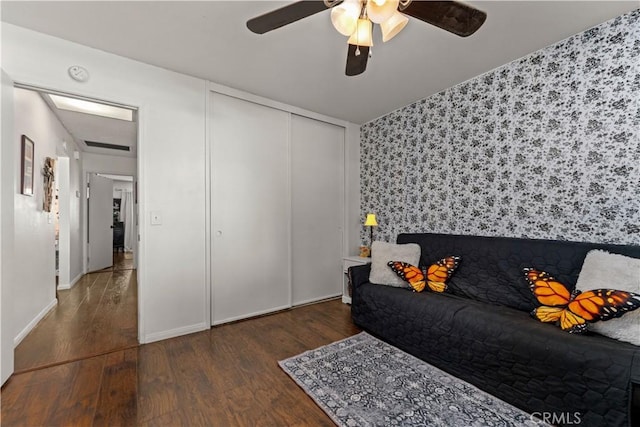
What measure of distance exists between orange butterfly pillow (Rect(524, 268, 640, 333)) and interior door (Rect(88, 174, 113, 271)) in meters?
6.59

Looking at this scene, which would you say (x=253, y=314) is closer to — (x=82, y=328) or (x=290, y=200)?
(x=290, y=200)

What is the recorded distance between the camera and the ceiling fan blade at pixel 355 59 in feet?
5.11

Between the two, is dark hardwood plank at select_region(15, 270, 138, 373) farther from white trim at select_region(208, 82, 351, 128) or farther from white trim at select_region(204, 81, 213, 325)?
white trim at select_region(208, 82, 351, 128)

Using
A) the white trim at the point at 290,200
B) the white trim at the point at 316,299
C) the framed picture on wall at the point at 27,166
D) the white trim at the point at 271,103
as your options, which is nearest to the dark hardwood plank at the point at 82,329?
the framed picture on wall at the point at 27,166

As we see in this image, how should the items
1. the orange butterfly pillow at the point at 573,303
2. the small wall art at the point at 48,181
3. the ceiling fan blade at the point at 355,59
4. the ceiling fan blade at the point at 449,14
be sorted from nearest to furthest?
the ceiling fan blade at the point at 449,14 → the orange butterfly pillow at the point at 573,303 → the ceiling fan blade at the point at 355,59 → the small wall art at the point at 48,181

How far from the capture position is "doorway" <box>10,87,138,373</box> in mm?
2344

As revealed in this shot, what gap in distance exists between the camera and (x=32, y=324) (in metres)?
2.69

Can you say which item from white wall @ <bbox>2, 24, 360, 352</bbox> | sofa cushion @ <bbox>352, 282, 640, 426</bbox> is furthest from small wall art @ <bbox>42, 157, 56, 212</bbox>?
sofa cushion @ <bbox>352, 282, 640, 426</bbox>

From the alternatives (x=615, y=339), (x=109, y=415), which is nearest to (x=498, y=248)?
(x=615, y=339)

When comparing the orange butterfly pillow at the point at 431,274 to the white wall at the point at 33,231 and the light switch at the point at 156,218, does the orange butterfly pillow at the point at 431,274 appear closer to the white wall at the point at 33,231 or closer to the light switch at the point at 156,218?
the light switch at the point at 156,218

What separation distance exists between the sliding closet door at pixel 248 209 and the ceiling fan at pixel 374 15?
1.66 m

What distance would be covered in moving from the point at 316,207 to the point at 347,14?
→ 245 centimetres

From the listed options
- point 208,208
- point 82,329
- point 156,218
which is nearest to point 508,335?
point 208,208

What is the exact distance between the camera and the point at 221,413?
1579mm
